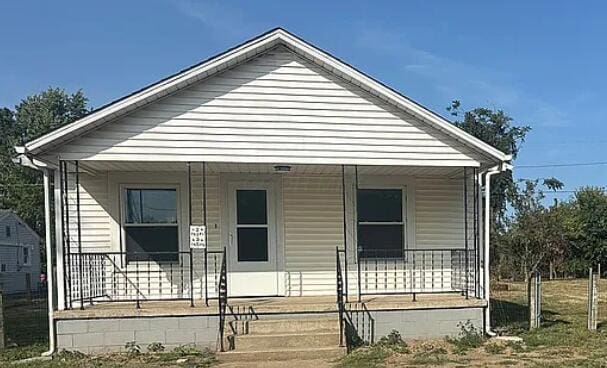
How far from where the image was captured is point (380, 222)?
36.6ft

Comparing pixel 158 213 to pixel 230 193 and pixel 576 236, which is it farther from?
pixel 576 236

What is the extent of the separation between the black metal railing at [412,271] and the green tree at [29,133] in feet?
121

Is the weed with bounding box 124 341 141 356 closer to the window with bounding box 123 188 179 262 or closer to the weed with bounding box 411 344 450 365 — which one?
the window with bounding box 123 188 179 262

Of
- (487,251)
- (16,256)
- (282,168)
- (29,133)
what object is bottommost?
(16,256)

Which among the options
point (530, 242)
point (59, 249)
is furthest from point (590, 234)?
point (59, 249)

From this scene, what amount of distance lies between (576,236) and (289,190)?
23523 mm

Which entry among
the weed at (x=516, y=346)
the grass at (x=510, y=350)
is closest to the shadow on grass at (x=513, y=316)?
the grass at (x=510, y=350)

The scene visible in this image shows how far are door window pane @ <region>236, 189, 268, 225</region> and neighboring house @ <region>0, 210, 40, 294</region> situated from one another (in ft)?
90.0

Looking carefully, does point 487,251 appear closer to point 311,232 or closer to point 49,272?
point 311,232

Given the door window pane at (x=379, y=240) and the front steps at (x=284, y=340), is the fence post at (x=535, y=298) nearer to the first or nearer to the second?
the door window pane at (x=379, y=240)

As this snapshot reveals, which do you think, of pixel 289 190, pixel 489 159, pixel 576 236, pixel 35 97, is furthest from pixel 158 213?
pixel 35 97

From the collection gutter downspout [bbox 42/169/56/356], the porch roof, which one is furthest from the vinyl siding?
gutter downspout [bbox 42/169/56/356]

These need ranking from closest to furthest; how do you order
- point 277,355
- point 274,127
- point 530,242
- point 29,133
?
point 277,355 < point 274,127 < point 530,242 < point 29,133

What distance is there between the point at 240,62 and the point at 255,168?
1.91 m
